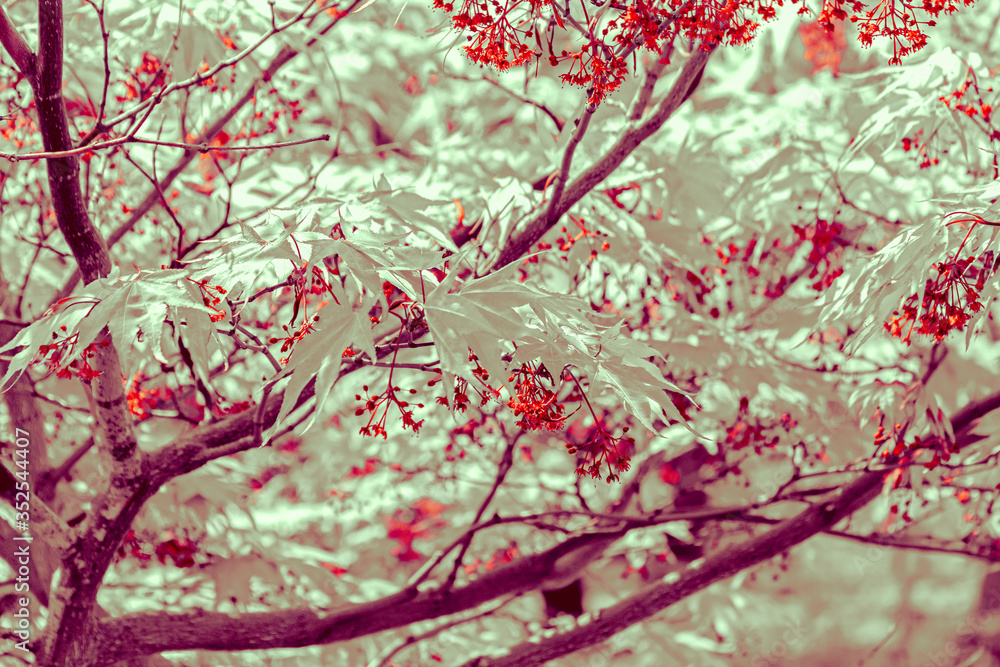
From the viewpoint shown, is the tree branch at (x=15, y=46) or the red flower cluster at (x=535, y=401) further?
the tree branch at (x=15, y=46)

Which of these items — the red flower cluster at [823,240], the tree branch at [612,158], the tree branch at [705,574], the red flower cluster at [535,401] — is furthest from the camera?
the tree branch at [705,574]

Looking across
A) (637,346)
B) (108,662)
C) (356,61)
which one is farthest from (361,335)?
(356,61)

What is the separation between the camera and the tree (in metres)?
1.57

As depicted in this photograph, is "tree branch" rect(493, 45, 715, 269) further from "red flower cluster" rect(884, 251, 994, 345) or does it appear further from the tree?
"red flower cluster" rect(884, 251, 994, 345)

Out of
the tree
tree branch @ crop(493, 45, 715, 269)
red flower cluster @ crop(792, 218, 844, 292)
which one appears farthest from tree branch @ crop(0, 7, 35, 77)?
red flower cluster @ crop(792, 218, 844, 292)

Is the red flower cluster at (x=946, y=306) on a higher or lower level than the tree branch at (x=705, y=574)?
higher

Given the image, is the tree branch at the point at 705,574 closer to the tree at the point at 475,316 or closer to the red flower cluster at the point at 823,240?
the tree at the point at 475,316

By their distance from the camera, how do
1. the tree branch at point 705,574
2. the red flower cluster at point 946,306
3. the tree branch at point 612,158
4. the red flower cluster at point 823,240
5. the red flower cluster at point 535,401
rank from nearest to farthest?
the red flower cluster at point 535,401 < the red flower cluster at point 946,306 < the tree branch at point 612,158 < the red flower cluster at point 823,240 < the tree branch at point 705,574

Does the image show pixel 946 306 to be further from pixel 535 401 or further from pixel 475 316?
pixel 475 316

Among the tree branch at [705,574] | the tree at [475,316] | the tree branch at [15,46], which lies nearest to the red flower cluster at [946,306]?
the tree at [475,316]

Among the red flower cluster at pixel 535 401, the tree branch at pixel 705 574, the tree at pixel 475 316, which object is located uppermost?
the tree at pixel 475 316

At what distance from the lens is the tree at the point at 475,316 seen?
1568mm

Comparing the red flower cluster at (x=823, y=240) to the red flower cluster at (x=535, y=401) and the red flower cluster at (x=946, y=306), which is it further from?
the red flower cluster at (x=535, y=401)

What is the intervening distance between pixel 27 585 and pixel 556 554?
1772 mm
